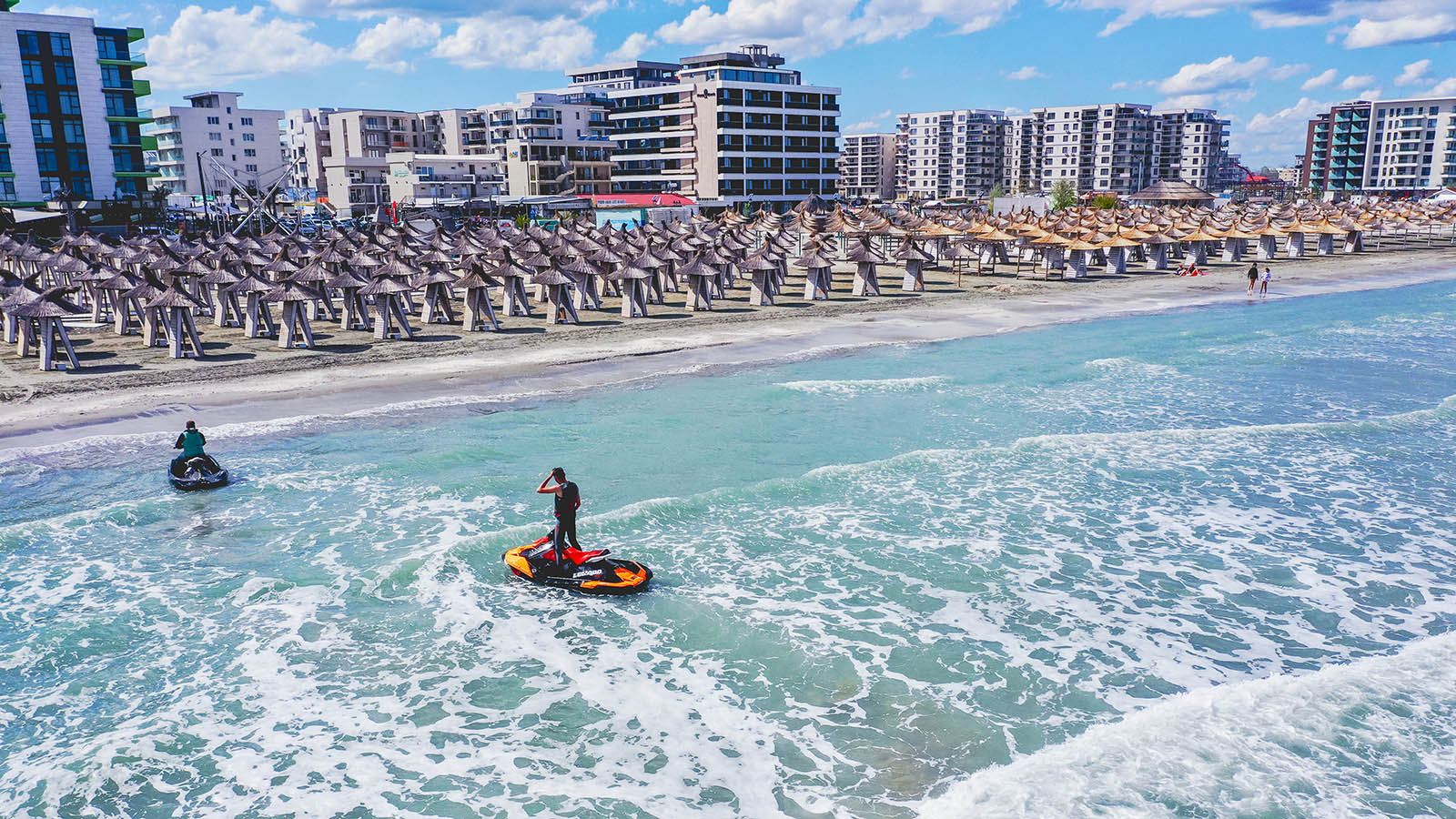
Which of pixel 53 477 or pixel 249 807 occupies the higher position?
pixel 53 477

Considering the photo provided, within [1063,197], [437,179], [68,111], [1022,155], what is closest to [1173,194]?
[1063,197]

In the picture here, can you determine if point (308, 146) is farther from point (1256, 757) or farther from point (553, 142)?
point (1256, 757)

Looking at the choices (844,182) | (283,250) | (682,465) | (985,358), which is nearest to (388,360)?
(283,250)

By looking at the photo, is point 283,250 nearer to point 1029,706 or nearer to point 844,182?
point 1029,706

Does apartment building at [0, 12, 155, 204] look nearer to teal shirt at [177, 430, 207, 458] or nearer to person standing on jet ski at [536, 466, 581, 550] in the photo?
teal shirt at [177, 430, 207, 458]

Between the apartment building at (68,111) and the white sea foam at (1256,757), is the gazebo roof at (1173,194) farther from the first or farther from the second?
the apartment building at (68,111)
